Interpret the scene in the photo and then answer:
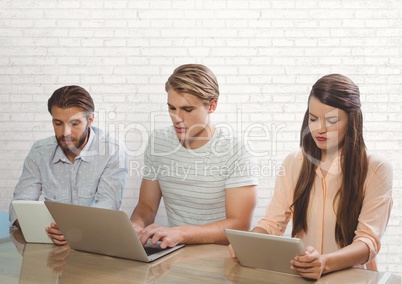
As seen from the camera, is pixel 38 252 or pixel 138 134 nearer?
pixel 38 252

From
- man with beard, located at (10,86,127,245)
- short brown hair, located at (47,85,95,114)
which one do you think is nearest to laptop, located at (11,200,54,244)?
man with beard, located at (10,86,127,245)

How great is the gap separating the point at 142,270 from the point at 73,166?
1169mm

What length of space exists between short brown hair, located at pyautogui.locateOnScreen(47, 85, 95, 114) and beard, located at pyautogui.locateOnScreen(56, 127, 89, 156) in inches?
5.9

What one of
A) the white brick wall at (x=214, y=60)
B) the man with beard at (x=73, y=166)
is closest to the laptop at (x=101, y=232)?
the man with beard at (x=73, y=166)

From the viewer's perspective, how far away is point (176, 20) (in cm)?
359

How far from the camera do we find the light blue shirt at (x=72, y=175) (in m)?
2.69

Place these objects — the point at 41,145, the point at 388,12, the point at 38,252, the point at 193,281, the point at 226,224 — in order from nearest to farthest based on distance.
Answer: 1. the point at 193,281
2. the point at 38,252
3. the point at 226,224
4. the point at 41,145
5. the point at 388,12

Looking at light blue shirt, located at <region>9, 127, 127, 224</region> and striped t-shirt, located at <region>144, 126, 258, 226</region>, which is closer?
striped t-shirt, located at <region>144, 126, 258, 226</region>

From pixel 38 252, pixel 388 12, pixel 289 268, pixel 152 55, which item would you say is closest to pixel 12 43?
pixel 152 55

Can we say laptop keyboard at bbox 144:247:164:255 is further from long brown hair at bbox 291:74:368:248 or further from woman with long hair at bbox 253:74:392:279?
long brown hair at bbox 291:74:368:248

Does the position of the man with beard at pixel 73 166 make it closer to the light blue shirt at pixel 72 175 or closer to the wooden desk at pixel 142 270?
the light blue shirt at pixel 72 175

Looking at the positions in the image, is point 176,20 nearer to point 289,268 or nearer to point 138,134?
point 138,134

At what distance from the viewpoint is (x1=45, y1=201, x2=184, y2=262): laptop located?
171 centimetres

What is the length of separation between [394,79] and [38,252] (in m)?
2.58
